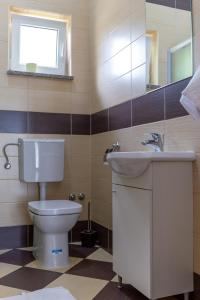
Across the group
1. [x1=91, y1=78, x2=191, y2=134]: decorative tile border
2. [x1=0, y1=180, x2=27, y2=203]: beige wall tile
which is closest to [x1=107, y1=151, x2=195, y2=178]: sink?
[x1=91, y1=78, x2=191, y2=134]: decorative tile border

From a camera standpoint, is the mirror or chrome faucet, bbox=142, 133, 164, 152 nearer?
the mirror

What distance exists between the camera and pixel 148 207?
5.03 feet

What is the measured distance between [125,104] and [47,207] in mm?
945

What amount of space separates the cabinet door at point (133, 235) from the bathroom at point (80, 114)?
Answer: 0.76ft

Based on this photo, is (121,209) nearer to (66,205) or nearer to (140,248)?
(140,248)

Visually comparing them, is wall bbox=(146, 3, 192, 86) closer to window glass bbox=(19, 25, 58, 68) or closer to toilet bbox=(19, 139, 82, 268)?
toilet bbox=(19, 139, 82, 268)

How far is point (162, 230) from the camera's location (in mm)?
1539

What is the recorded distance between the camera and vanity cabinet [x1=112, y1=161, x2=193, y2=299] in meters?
1.52

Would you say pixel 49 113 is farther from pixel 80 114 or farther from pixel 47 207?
pixel 47 207

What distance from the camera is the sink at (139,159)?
1.52m

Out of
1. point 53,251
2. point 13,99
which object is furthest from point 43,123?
point 53,251

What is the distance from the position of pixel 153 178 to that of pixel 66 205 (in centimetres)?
98

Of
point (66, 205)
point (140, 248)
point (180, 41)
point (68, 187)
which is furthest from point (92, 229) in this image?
point (180, 41)

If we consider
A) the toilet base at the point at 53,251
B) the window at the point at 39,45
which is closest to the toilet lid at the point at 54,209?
the toilet base at the point at 53,251
